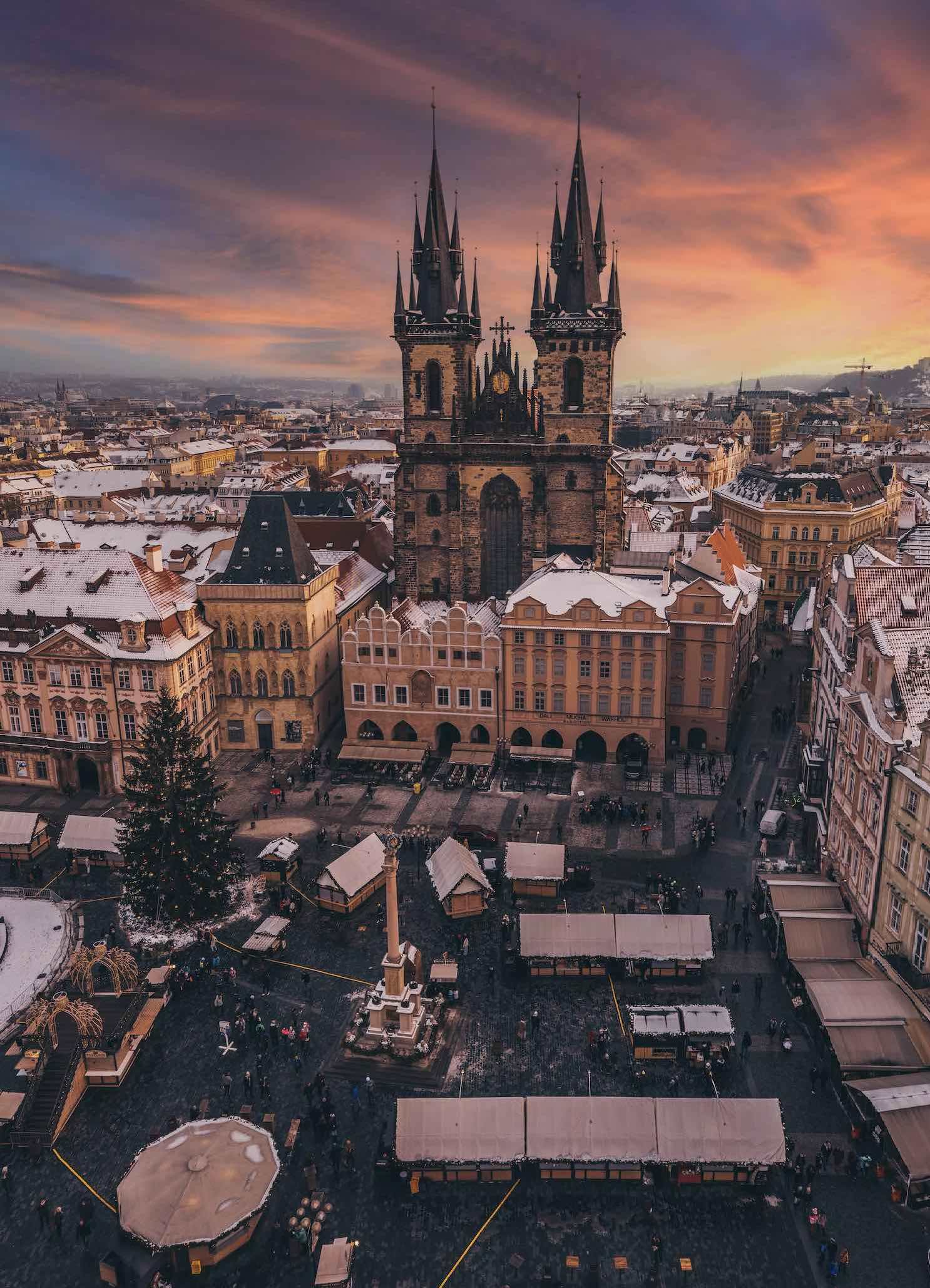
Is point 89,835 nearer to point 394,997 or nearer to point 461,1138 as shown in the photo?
point 394,997

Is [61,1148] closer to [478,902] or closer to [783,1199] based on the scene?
[478,902]

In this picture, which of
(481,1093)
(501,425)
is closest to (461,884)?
(481,1093)

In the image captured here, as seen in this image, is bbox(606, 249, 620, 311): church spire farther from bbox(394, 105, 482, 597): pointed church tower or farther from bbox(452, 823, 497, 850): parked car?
bbox(452, 823, 497, 850): parked car

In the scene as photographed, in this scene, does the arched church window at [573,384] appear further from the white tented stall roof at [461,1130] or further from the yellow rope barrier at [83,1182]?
the yellow rope barrier at [83,1182]

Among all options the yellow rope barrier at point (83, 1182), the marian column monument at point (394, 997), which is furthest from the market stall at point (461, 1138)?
the yellow rope barrier at point (83, 1182)

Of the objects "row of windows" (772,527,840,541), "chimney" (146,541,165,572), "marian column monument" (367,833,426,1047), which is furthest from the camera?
"row of windows" (772,527,840,541)

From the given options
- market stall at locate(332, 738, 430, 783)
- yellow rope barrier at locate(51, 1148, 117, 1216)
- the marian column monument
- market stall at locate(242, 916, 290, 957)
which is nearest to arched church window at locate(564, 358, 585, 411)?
market stall at locate(332, 738, 430, 783)

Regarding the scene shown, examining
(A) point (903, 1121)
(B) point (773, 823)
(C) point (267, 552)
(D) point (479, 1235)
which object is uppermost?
(C) point (267, 552)
